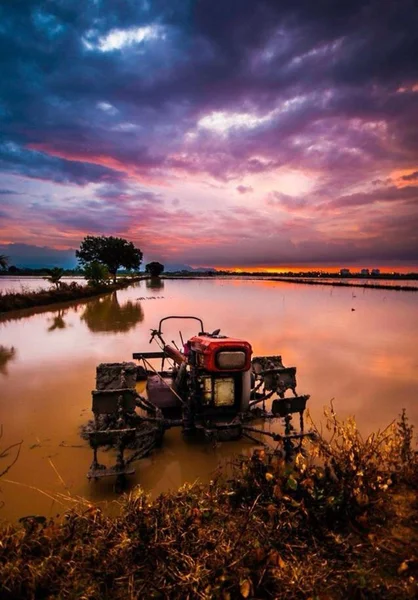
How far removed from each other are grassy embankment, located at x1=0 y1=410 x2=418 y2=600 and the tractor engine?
145cm

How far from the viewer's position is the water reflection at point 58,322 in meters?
15.7

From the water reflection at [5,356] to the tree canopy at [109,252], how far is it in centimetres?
4667

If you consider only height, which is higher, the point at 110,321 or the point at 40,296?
the point at 40,296

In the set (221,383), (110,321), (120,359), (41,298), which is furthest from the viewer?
(41,298)

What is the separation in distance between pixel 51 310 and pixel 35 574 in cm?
2205

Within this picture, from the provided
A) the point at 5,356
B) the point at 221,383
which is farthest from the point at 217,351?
the point at 5,356

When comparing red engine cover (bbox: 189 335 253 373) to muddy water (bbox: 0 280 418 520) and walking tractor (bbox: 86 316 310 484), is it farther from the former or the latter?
muddy water (bbox: 0 280 418 520)

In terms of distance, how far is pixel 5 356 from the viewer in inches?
408

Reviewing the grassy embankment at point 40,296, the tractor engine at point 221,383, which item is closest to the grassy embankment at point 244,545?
the tractor engine at point 221,383

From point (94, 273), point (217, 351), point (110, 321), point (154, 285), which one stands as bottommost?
point (110, 321)

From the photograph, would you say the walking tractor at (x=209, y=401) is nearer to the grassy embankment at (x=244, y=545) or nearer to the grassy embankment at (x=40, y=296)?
the grassy embankment at (x=244, y=545)

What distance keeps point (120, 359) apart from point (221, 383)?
235 inches

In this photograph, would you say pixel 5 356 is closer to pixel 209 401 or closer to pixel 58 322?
pixel 58 322

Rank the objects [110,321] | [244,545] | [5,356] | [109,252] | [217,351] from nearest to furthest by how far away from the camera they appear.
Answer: [244,545], [217,351], [5,356], [110,321], [109,252]
